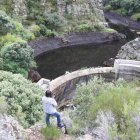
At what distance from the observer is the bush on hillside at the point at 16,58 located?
1571 inches

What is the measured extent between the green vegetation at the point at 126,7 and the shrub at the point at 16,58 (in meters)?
44.8

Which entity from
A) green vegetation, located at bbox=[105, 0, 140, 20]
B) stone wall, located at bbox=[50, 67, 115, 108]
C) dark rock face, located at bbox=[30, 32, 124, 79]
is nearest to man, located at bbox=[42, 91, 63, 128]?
stone wall, located at bbox=[50, 67, 115, 108]

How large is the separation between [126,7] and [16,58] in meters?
50.8

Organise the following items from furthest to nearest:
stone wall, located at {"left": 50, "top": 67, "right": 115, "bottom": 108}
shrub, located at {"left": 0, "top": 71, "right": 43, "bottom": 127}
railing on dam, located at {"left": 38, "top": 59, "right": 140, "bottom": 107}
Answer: railing on dam, located at {"left": 38, "top": 59, "right": 140, "bottom": 107} < stone wall, located at {"left": 50, "top": 67, "right": 115, "bottom": 108} < shrub, located at {"left": 0, "top": 71, "right": 43, "bottom": 127}

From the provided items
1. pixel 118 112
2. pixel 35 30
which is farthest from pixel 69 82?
pixel 35 30

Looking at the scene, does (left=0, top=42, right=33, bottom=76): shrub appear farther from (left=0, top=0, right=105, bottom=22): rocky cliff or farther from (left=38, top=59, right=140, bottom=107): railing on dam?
(left=0, top=0, right=105, bottom=22): rocky cliff

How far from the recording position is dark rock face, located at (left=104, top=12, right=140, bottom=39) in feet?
246

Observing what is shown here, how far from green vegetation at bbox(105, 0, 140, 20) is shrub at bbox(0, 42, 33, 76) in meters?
44.8

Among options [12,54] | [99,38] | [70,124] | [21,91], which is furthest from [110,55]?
[70,124]

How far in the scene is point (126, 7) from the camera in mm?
86688

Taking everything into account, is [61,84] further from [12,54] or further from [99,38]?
[99,38]

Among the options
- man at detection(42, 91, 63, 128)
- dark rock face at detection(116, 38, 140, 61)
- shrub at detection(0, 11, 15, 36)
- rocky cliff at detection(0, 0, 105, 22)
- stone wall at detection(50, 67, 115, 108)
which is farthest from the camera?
rocky cliff at detection(0, 0, 105, 22)

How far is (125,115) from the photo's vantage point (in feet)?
52.4

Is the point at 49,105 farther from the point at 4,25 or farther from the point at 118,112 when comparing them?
the point at 4,25
